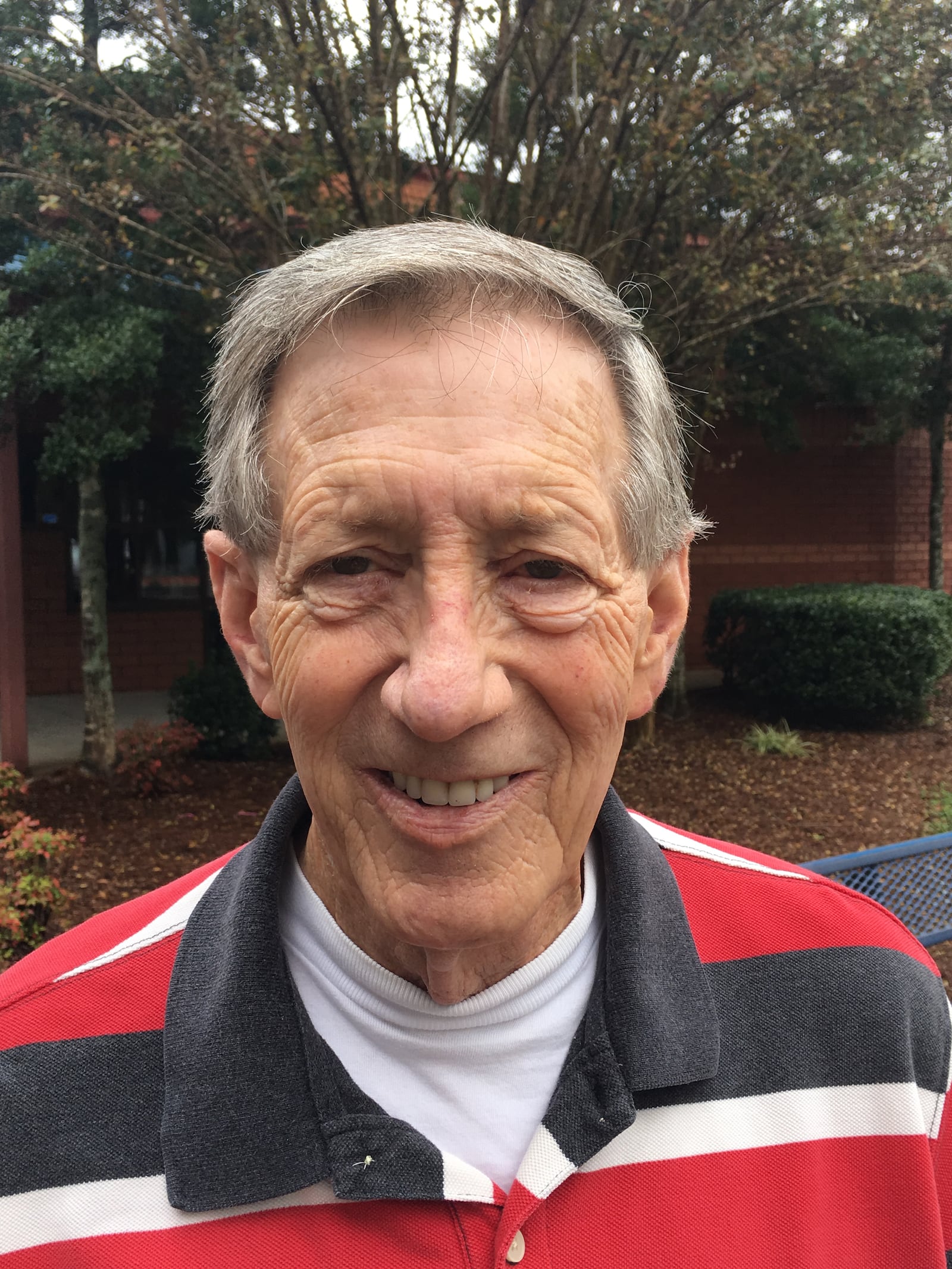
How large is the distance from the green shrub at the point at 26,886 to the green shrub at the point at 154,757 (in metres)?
1.66

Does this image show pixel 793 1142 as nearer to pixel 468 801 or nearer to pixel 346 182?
pixel 468 801

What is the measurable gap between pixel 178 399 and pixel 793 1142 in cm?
765

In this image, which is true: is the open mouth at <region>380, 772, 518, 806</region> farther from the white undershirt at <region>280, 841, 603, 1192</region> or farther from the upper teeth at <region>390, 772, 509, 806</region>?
the white undershirt at <region>280, 841, 603, 1192</region>

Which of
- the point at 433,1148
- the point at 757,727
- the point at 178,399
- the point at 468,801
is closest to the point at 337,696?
the point at 468,801

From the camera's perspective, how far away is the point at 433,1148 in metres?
1.21

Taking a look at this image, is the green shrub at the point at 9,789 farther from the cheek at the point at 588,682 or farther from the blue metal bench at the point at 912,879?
the cheek at the point at 588,682

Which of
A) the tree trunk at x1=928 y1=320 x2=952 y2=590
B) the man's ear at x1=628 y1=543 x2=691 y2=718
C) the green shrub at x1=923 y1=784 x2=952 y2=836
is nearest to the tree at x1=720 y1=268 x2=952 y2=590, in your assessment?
the tree trunk at x1=928 y1=320 x2=952 y2=590

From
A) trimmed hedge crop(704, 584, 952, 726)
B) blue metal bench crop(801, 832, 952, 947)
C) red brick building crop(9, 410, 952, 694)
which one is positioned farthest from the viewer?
red brick building crop(9, 410, 952, 694)

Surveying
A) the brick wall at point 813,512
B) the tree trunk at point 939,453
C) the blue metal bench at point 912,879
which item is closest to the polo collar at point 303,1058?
the blue metal bench at point 912,879

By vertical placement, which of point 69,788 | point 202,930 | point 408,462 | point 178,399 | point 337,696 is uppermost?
point 178,399

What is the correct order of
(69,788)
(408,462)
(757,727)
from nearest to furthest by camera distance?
(408,462), (69,788), (757,727)

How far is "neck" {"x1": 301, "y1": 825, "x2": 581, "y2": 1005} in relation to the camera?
4.34 feet

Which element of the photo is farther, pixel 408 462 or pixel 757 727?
pixel 757 727

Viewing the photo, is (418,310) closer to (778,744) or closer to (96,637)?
(96,637)
